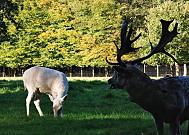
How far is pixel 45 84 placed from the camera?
15570 millimetres

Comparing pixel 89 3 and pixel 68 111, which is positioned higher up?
pixel 89 3

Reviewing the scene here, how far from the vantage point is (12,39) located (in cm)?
5394

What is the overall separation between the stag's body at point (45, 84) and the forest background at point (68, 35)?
122 feet

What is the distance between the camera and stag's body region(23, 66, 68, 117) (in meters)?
14.8

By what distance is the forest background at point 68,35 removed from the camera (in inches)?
2121

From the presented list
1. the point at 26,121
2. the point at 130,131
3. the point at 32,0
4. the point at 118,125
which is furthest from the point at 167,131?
the point at 32,0

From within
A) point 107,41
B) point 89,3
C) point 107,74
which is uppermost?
point 89,3

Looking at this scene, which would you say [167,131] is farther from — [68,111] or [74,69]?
[74,69]

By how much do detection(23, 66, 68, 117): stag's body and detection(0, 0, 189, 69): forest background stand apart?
122 ft

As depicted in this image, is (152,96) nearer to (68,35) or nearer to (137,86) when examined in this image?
(137,86)

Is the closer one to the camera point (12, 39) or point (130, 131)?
point (130, 131)

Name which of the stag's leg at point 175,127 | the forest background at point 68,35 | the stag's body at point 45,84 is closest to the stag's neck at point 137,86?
the stag's leg at point 175,127

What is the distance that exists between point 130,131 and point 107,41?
1774 inches

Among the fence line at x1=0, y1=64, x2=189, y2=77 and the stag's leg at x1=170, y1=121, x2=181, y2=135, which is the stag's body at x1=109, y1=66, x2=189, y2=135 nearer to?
the stag's leg at x1=170, y1=121, x2=181, y2=135
